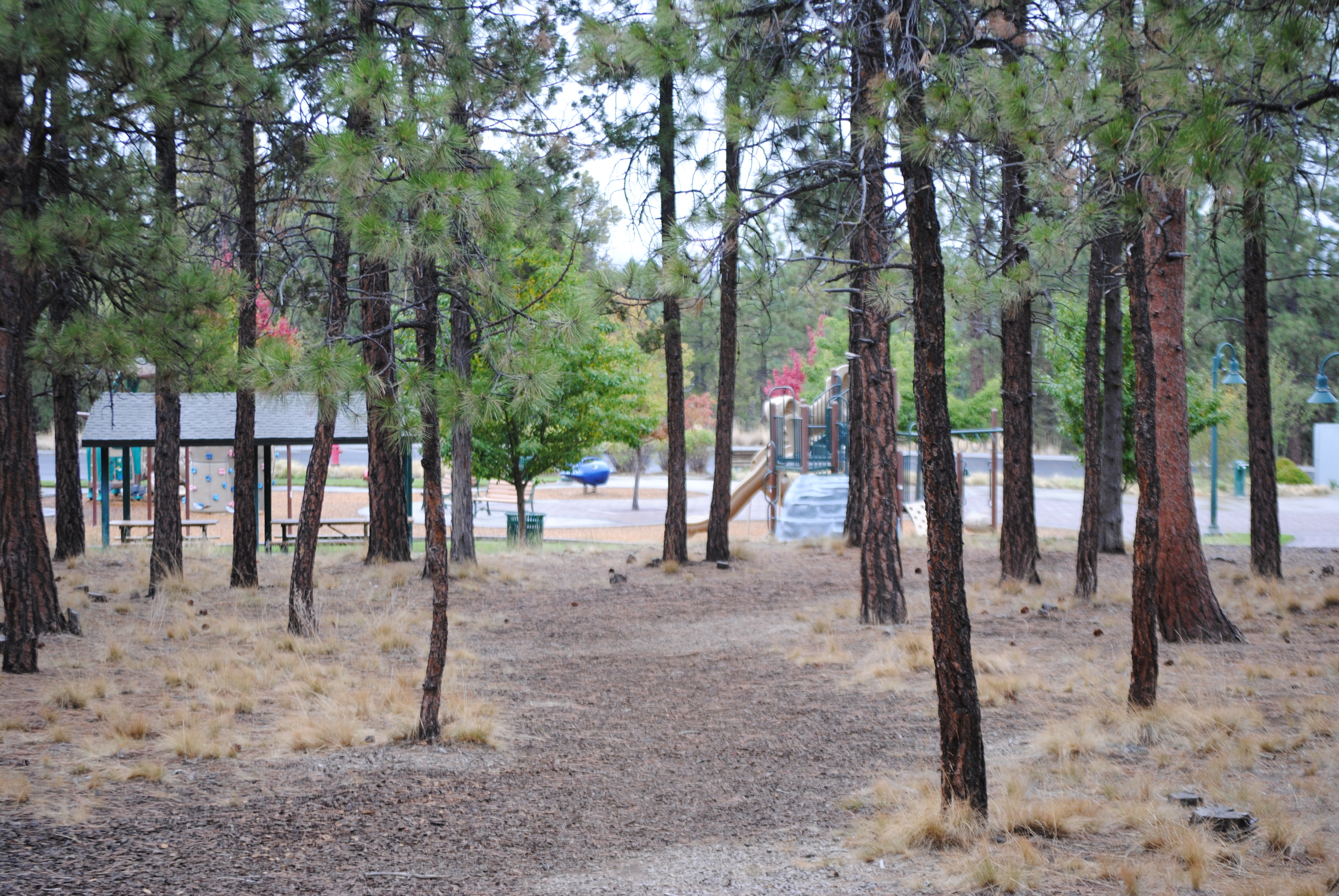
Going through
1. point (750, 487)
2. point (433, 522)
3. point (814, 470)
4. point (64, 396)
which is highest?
point (64, 396)

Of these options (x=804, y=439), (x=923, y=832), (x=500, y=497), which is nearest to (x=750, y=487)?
(x=804, y=439)

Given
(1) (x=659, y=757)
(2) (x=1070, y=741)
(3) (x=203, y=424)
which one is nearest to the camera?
(2) (x=1070, y=741)

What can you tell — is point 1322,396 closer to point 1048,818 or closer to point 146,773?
point 1048,818

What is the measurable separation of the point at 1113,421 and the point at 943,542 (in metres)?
10.9

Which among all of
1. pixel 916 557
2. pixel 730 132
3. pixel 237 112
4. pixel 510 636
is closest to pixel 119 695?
pixel 510 636

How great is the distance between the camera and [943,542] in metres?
4.65

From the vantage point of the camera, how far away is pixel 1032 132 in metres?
5.34

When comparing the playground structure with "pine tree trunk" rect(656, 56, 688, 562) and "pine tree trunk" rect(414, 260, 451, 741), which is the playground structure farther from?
"pine tree trunk" rect(414, 260, 451, 741)

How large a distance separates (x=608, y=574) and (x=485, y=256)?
9.57 metres

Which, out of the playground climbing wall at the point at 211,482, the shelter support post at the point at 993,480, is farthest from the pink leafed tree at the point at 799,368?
the playground climbing wall at the point at 211,482

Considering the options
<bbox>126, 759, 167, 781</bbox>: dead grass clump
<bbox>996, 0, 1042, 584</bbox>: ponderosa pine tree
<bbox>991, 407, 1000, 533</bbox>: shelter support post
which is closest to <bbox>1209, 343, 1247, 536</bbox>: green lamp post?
<bbox>991, 407, 1000, 533</bbox>: shelter support post

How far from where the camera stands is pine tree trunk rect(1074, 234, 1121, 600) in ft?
37.6

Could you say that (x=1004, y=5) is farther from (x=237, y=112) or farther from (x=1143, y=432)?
(x=237, y=112)

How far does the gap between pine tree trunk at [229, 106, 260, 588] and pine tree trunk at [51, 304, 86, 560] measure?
2.08 m
